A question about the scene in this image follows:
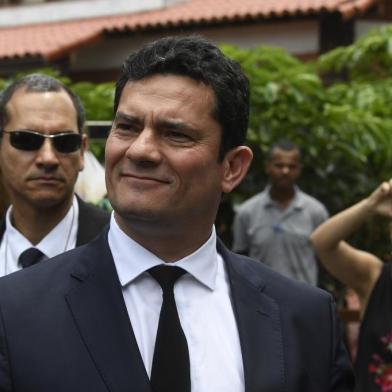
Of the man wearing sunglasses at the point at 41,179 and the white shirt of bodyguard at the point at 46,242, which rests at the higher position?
the man wearing sunglasses at the point at 41,179

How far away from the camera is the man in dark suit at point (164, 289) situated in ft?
6.98

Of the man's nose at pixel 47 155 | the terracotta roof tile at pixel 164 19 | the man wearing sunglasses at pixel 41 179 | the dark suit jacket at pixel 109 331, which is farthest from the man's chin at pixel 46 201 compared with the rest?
the terracotta roof tile at pixel 164 19

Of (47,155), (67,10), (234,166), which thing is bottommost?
(67,10)

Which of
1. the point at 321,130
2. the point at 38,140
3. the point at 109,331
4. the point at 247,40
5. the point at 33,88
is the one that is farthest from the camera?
the point at 247,40

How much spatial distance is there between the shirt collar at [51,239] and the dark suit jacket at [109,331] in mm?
1032

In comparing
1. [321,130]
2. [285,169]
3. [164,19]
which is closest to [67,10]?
[164,19]

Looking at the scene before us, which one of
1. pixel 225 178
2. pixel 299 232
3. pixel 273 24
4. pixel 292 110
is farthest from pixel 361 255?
pixel 273 24

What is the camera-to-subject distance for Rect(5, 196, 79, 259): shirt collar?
3.39 m

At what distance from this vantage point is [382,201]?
474cm

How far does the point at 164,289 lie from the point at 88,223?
124cm

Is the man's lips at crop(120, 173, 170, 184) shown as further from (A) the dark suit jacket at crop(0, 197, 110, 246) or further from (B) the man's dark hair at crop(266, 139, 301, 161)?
(B) the man's dark hair at crop(266, 139, 301, 161)

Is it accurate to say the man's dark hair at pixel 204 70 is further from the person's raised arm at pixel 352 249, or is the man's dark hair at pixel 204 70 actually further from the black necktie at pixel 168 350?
the person's raised arm at pixel 352 249

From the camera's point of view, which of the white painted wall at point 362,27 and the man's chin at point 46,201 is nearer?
the man's chin at point 46,201

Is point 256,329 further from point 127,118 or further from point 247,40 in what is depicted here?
point 247,40
